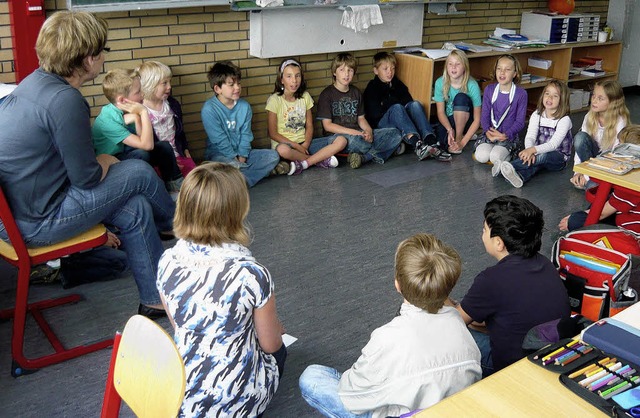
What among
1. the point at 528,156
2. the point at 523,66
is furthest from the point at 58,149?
the point at 523,66

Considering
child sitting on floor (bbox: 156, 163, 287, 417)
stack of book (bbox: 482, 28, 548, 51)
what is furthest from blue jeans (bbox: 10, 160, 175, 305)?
stack of book (bbox: 482, 28, 548, 51)

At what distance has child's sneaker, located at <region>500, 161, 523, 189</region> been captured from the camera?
202 inches

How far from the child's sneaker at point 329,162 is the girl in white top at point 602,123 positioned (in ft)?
5.60

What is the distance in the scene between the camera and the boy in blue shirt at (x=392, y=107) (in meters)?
5.82

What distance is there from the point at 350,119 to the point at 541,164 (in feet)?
4.99

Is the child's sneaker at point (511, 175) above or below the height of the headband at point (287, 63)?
below

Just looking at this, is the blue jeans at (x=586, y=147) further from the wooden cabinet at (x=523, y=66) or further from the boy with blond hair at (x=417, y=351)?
the boy with blond hair at (x=417, y=351)

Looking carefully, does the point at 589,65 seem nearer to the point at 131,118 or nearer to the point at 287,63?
the point at 287,63

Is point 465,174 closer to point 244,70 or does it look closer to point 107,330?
point 244,70

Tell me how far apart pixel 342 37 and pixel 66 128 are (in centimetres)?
344

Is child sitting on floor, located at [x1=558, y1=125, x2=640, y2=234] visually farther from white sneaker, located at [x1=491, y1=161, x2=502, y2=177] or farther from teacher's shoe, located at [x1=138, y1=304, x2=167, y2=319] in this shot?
teacher's shoe, located at [x1=138, y1=304, x2=167, y2=319]

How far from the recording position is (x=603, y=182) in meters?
3.62

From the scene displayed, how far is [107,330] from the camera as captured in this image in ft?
10.4

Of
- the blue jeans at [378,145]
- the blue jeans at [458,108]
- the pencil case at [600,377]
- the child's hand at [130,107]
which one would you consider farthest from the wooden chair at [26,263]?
the blue jeans at [458,108]
